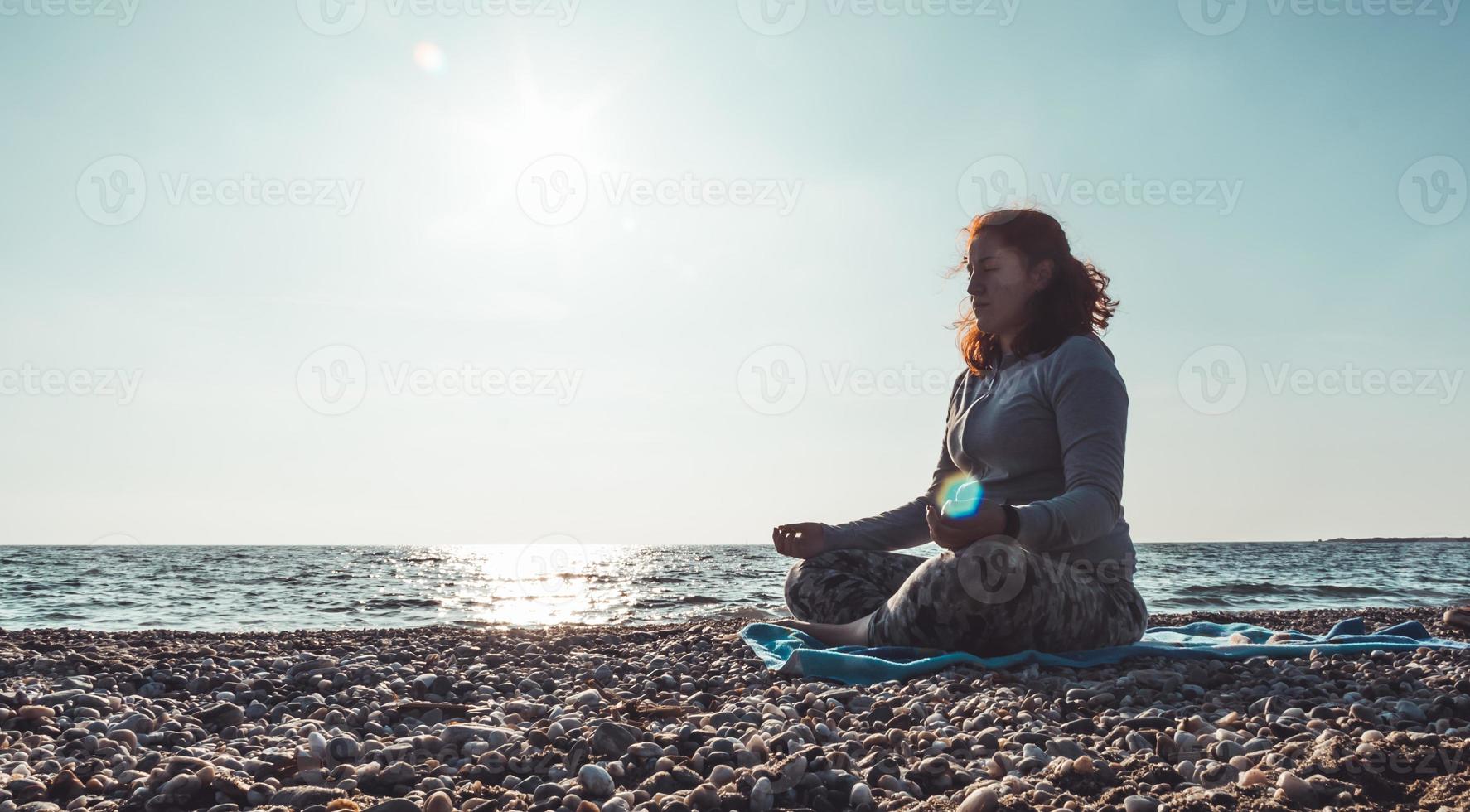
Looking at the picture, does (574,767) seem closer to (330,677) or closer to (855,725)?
(855,725)

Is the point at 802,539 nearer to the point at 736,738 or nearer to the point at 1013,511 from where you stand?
the point at 1013,511

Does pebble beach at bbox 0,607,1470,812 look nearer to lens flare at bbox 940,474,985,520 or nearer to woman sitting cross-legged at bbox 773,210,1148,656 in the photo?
woman sitting cross-legged at bbox 773,210,1148,656

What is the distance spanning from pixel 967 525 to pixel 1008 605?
0.53 metres

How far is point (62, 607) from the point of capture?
13.0 m

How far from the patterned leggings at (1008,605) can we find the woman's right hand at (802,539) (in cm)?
65

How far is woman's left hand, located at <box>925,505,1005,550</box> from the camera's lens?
9.80 feet

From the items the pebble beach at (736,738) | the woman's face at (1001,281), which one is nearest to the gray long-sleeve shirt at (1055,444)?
the woman's face at (1001,281)

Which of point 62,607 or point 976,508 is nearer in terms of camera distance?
point 976,508

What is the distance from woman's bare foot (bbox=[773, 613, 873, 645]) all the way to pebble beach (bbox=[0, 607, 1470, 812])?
1.35 ft

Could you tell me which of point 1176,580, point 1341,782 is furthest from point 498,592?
point 1341,782

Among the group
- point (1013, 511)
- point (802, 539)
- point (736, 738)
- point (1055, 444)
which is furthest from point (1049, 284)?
point (736, 738)

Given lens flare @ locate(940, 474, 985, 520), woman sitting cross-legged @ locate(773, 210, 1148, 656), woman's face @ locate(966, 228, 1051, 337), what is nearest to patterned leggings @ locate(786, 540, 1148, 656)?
woman sitting cross-legged @ locate(773, 210, 1148, 656)

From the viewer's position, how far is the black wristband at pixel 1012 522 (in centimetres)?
302

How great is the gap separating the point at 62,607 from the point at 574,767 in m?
15.0
